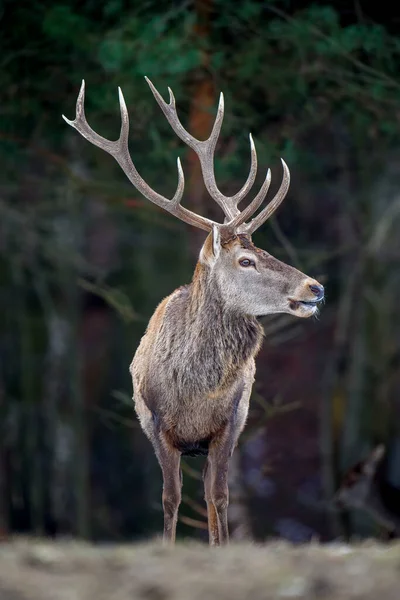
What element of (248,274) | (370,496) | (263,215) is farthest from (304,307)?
(370,496)

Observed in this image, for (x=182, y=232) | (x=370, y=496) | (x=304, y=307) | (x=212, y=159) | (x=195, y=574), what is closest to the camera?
(x=195, y=574)

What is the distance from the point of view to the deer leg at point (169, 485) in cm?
730

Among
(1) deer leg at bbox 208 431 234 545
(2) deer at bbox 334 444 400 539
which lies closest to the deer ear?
(1) deer leg at bbox 208 431 234 545

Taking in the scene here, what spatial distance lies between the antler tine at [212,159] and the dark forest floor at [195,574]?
318 cm

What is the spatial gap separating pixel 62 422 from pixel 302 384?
5291mm

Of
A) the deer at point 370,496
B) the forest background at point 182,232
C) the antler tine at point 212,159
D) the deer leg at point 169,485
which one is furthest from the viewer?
the deer at point 370,496

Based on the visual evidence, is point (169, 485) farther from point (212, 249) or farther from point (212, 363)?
point (212, 249)

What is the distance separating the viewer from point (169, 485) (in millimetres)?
7309

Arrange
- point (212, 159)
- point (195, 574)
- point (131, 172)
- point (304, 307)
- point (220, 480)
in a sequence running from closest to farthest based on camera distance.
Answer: point (195, 574), point (304, 307), point (220, 480), point (131, 172), point (212, 159)

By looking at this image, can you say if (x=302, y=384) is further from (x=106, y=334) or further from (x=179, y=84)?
(x=179, y=84)

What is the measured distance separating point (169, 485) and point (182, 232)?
29.0 feet

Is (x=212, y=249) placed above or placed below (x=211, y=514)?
above

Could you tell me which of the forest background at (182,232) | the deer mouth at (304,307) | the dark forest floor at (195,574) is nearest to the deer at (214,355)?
the deer mouth at (304,307)

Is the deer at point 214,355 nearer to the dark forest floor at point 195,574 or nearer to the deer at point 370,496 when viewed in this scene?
the dark forest floor at point 195,574
